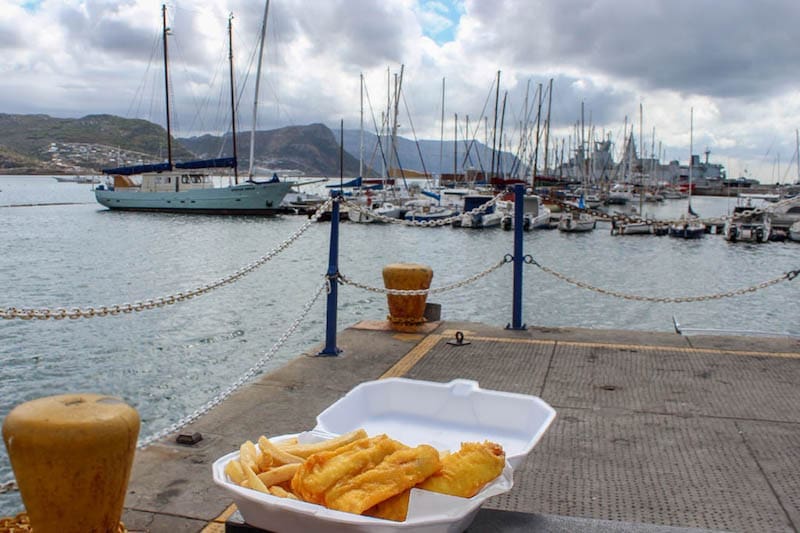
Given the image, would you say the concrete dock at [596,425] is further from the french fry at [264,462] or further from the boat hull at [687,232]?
the boat hull at [687,232]

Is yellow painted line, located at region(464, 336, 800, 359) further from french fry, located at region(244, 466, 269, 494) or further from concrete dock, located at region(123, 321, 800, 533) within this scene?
french fry, located at region(244, 466, 269, 494)

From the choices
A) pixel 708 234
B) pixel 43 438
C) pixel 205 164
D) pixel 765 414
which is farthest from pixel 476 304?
pixel 205 164

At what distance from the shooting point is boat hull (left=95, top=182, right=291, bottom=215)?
213 feet

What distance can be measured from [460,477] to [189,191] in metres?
66.5

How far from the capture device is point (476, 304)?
22125mm

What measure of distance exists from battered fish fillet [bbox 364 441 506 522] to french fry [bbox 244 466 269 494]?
0.45 m

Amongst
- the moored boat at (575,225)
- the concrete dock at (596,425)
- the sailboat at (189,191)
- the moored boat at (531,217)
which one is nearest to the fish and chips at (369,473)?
the concrete dock at (596,425)

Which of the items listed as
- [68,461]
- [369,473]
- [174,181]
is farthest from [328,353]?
[174,181]

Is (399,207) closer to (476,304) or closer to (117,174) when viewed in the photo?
(117,174)

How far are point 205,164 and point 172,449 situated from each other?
64.3m

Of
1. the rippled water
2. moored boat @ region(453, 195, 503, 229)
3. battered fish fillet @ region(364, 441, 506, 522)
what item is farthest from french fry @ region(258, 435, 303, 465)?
moored boat @ region(453, 195, 503, 229)

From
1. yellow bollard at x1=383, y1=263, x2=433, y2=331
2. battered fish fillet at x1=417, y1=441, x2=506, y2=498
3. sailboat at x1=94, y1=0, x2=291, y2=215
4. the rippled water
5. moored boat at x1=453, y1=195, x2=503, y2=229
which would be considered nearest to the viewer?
battered fish fillet at x1=417, y1=441, x2=506, y2=498

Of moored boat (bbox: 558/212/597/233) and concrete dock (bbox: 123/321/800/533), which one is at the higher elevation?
concrete dock (bbox: 123/321/800/533)

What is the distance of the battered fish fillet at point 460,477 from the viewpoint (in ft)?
8.74
